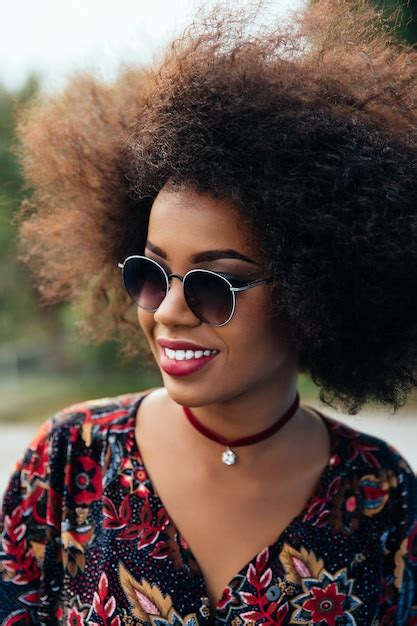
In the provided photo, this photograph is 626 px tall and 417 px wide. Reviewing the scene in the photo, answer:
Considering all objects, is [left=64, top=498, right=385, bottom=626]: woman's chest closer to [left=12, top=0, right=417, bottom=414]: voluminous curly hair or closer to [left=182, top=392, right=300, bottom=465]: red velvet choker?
[left=182, top=392, right=300, bottom=465]: red velvet choker

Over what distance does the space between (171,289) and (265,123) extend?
0.36 m

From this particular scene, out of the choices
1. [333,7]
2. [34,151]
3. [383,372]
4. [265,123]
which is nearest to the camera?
[265,123]

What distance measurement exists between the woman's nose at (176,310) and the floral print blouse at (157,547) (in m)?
0.41

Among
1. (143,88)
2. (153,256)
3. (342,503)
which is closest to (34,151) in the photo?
(143,88)

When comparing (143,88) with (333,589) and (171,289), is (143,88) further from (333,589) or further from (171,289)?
(333,589)

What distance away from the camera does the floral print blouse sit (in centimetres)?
160

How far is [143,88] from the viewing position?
1.66 m

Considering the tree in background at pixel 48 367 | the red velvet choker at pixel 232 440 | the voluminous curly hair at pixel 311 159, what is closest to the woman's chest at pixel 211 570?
the red velvet choker at pixel 232 440

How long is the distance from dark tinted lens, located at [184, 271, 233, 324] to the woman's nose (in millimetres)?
15

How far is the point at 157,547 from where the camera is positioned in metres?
1.64

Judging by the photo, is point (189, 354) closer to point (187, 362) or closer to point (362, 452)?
point (187, 362)

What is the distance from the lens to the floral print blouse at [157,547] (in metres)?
1.60

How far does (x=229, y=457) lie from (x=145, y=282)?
444mm

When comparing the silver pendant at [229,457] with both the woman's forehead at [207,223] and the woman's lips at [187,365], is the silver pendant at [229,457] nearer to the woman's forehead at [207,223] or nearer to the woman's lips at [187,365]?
the woman's lips at [187,365]
